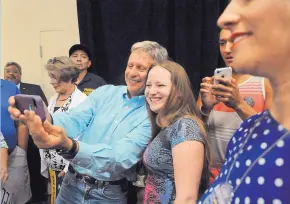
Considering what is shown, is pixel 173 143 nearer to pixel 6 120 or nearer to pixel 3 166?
pixel 3 166

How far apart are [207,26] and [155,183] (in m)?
1.62

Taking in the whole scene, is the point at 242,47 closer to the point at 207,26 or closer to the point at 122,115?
the point at 122,115

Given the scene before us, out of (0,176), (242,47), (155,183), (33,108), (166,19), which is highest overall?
(166,19)

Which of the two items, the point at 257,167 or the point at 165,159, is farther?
the point at 165,159

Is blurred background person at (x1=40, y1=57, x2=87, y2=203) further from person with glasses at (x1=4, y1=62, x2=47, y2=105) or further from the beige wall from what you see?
the beige wall

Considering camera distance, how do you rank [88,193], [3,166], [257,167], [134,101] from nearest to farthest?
[257,167]
[88,193]
[134,101]
[3,166]

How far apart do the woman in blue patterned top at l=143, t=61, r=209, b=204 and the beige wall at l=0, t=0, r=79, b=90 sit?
1974 millimetres

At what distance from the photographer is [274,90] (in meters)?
0.50

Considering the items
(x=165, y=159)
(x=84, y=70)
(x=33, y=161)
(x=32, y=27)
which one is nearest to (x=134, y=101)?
(x=165, y=159)

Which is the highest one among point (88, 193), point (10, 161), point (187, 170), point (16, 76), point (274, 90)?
point (274, 90)

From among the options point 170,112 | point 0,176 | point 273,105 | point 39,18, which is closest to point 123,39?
point 39,18

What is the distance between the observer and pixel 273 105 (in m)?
0.51

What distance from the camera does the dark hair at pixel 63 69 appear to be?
2145mm

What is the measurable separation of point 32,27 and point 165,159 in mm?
2366
